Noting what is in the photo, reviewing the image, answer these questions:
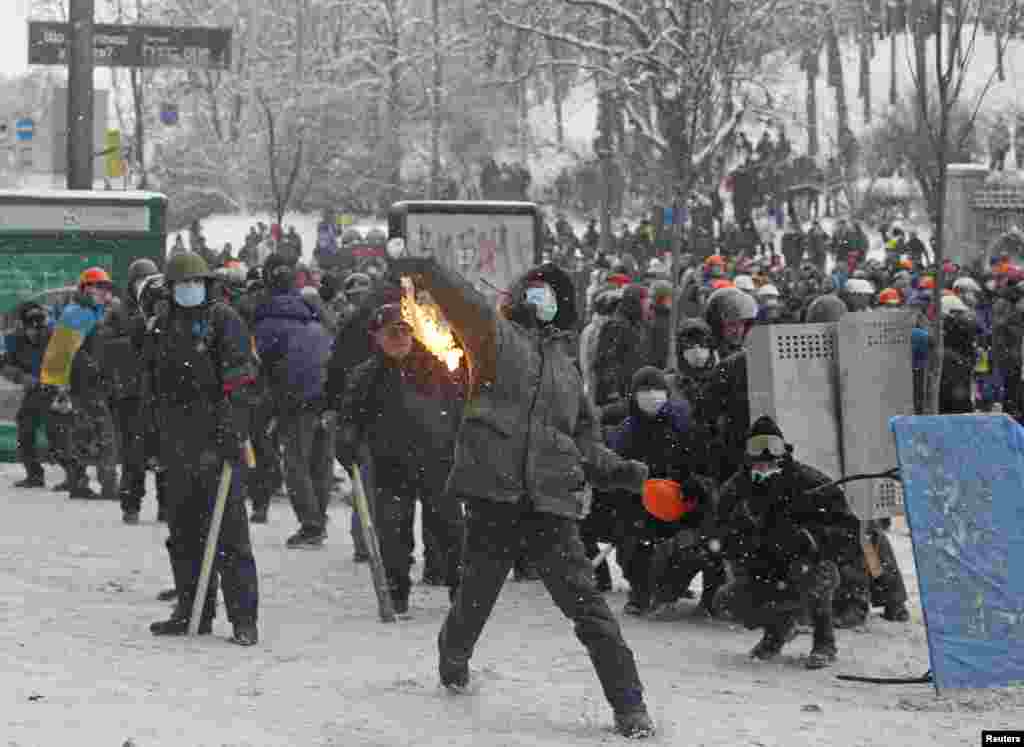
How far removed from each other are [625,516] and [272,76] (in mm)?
46006

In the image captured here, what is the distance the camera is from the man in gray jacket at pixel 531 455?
688cm

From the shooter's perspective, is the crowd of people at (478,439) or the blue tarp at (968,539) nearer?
the crowd of people at (478,439)

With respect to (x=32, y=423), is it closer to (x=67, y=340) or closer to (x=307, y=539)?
(x=67, y=340)

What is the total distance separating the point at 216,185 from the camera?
57031 millimetres

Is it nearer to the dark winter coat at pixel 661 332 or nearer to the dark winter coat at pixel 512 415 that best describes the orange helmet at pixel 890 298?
the dark winter coat at pixel 661 332

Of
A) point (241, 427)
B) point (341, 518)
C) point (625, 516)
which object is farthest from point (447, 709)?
point (341, 518)

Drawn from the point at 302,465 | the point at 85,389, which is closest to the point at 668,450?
the point at 302,465

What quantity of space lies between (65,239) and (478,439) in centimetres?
994

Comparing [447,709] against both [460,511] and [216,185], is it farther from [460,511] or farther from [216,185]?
[216,185]

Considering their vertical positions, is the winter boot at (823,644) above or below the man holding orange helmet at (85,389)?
below

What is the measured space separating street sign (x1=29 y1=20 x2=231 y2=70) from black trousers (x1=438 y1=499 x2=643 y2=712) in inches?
436

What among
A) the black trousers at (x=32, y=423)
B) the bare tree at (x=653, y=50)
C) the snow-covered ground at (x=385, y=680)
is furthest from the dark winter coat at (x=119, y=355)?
the bare tree at (x=653, y=50)

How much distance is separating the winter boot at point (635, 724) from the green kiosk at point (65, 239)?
10204 mm

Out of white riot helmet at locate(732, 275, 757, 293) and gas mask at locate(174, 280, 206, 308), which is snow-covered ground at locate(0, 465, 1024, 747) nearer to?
gas mask at locate(174, 280, 206, 308)
